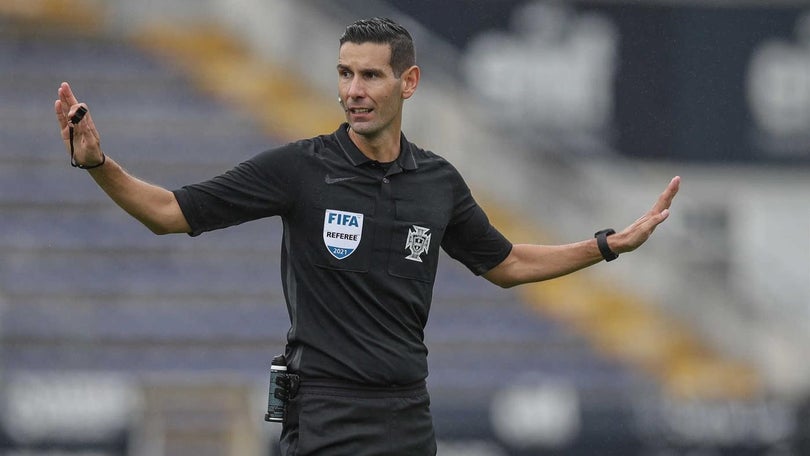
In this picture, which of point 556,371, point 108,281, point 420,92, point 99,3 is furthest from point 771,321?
point 99,3

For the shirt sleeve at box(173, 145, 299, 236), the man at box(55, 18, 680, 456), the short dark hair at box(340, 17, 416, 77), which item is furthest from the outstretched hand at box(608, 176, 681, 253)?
the shirt sleeve at box(173, 145, 299, 236)

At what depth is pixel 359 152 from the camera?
4633mm

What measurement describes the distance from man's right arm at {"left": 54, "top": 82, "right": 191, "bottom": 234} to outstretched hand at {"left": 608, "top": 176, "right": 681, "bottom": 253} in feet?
4.72

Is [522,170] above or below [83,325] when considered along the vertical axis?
above

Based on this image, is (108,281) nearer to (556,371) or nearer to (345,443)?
(556,371)

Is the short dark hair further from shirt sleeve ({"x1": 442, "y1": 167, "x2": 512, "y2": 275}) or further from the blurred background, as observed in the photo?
the blurred background

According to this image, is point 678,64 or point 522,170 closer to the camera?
point 522,170

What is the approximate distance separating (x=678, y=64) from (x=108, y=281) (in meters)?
Result: 7.30

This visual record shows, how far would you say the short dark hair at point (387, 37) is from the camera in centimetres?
457

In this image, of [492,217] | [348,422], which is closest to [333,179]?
[348,422]

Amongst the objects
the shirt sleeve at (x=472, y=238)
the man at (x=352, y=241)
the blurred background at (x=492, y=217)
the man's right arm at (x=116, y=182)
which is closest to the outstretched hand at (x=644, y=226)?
the shirt sleeve at (x=472, y=238)

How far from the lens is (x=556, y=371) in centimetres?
1233

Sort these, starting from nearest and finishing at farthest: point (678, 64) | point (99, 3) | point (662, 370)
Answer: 1. point (662, 370)
2. point (99, 3)
3. point (678, 64)

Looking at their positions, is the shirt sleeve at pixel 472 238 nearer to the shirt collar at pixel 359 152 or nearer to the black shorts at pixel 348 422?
the shirt collar at pixel 359 152
